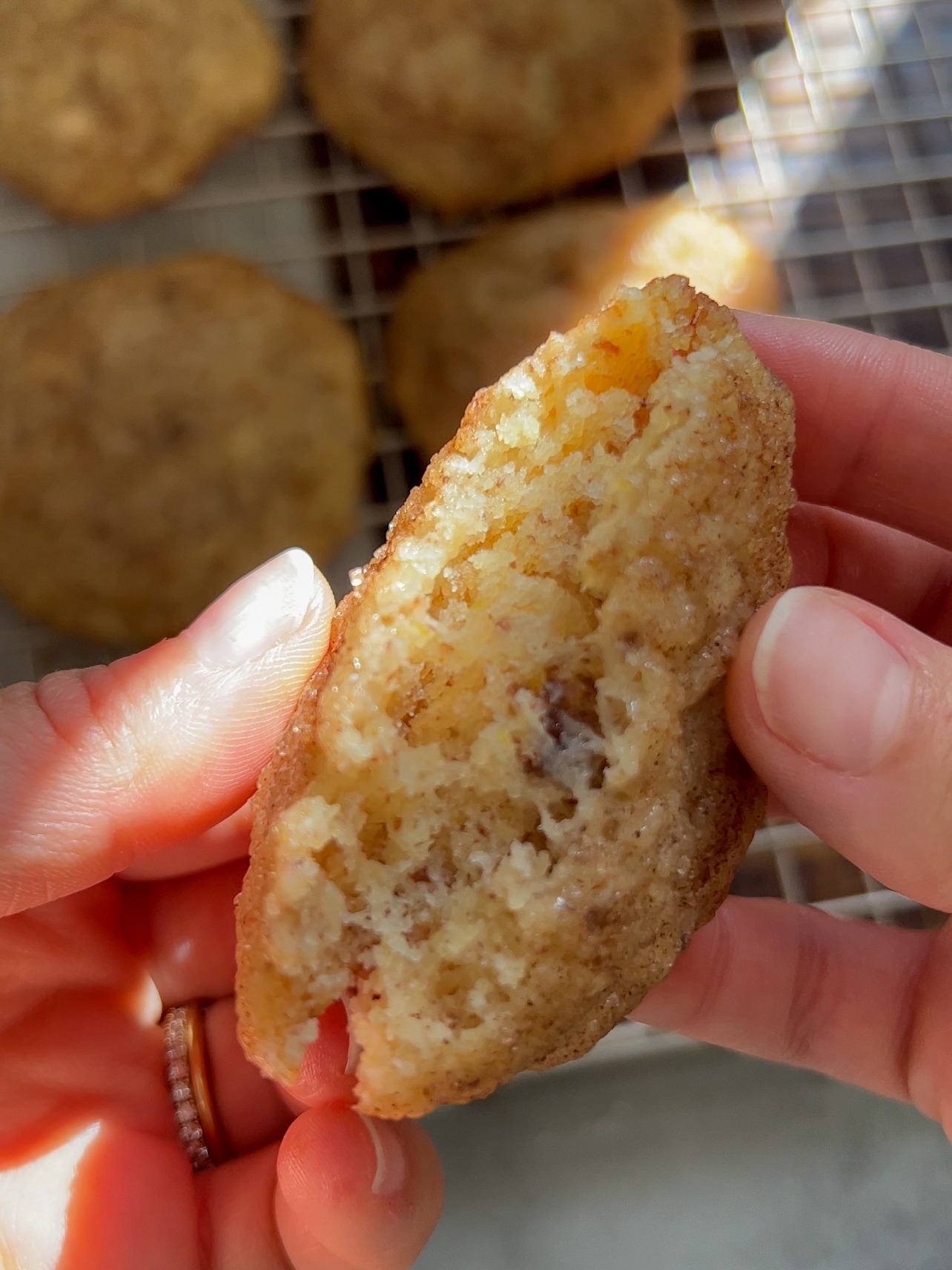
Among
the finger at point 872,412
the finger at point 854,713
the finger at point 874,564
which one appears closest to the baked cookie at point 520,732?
the finger at point 854,713

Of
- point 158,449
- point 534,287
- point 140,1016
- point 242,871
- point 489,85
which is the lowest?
point 140,1016

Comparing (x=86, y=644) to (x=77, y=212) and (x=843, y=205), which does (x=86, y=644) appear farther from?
(x=843, y=205)

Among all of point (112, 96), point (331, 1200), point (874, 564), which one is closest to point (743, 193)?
point (874, 564)

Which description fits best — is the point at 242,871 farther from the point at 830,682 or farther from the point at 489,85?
the point at 489,85

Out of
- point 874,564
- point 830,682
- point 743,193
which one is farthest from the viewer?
point 743,193

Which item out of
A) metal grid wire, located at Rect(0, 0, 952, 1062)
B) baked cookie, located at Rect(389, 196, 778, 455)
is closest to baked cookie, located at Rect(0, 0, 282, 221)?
metal grid wire, located at Rect(0, 0, 952, 1062)

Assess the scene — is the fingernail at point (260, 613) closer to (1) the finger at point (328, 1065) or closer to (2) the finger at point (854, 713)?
(1) the finger at point (328, 1065)
